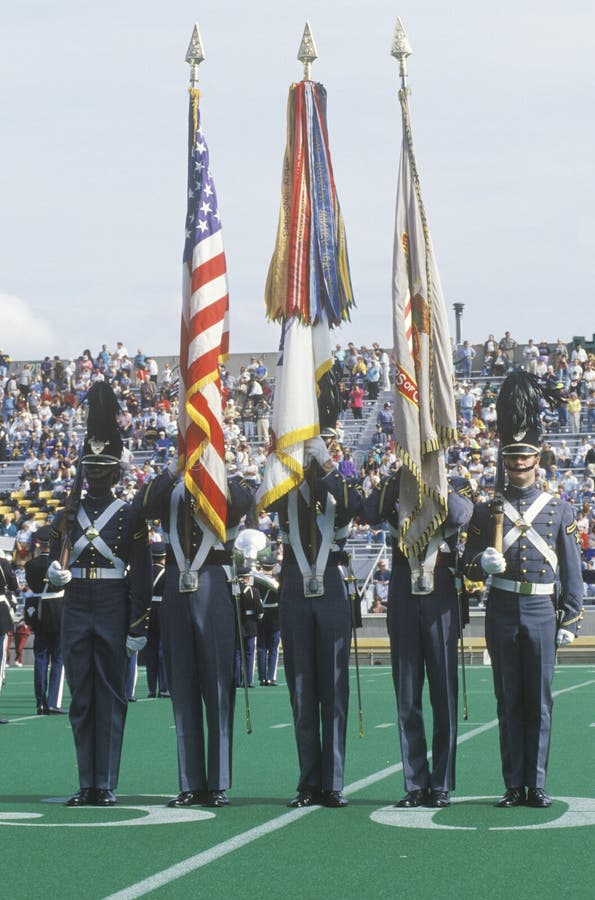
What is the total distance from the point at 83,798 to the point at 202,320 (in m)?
2.90

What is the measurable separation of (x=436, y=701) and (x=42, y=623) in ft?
30.5

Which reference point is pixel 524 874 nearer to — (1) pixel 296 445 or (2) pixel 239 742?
(1) pixel 296 445

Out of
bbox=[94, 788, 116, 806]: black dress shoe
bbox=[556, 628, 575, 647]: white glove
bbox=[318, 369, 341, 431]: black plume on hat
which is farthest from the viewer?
bbox=[318, 369, 341, 431]: black plume on hat

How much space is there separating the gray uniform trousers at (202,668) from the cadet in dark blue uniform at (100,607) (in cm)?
20

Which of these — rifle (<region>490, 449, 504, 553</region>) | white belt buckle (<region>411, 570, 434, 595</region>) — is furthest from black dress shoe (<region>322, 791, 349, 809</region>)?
rifle (<region>490, 449, 504, 553</region>)

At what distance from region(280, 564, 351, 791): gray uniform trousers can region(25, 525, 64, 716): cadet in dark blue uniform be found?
830 centimetres

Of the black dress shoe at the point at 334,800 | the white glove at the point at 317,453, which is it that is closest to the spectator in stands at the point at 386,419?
the white glove at the point at 317,453

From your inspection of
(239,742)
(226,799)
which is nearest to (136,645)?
(226,799)

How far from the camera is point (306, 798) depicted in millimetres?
8547

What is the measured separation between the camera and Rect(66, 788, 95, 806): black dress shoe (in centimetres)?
873

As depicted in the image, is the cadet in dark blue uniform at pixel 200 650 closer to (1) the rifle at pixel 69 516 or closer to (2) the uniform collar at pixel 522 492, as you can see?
(1) the rifle at pixel 69 516

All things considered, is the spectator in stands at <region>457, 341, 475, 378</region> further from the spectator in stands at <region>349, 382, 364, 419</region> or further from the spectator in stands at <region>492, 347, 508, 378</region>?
the spectator in stands at <region>349, 382, 364, 419</region>

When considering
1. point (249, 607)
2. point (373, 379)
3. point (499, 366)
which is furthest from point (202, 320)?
point (499, 366)

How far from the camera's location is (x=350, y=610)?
29.3 ft
